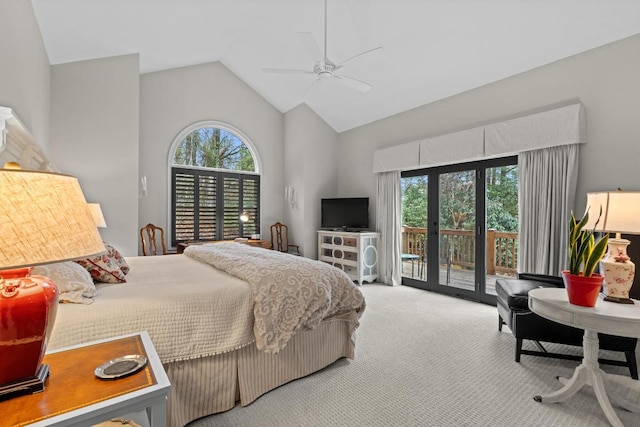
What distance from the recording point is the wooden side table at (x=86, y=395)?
85cm

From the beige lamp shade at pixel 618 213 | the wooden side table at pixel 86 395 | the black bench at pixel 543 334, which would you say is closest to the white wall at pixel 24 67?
the wooden side table at pixel 86 395

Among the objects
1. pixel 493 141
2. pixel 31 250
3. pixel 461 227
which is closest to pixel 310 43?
pixel 493 141

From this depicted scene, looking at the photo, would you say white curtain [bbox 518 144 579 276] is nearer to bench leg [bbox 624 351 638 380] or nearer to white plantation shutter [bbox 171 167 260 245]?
bench leg [bbox 624 351 638 380]

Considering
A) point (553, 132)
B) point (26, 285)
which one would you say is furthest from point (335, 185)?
point (26, 285)

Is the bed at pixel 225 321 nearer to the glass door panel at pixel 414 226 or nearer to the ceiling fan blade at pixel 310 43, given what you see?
the ceiling fan blade at pixel 310 43

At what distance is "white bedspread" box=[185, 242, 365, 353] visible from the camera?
6.08 ft

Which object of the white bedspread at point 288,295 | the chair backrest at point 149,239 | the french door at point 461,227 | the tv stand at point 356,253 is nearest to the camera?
the white bedspread at point 288,295

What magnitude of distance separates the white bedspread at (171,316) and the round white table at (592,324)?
5.90 feet

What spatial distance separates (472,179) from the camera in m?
4.27

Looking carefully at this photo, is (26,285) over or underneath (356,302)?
over

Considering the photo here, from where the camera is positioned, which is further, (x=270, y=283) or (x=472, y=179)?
(x=472, y=179)

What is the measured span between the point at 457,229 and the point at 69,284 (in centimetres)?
435

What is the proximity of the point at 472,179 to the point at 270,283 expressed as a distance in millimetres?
3481

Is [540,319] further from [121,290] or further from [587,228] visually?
[121,290]
